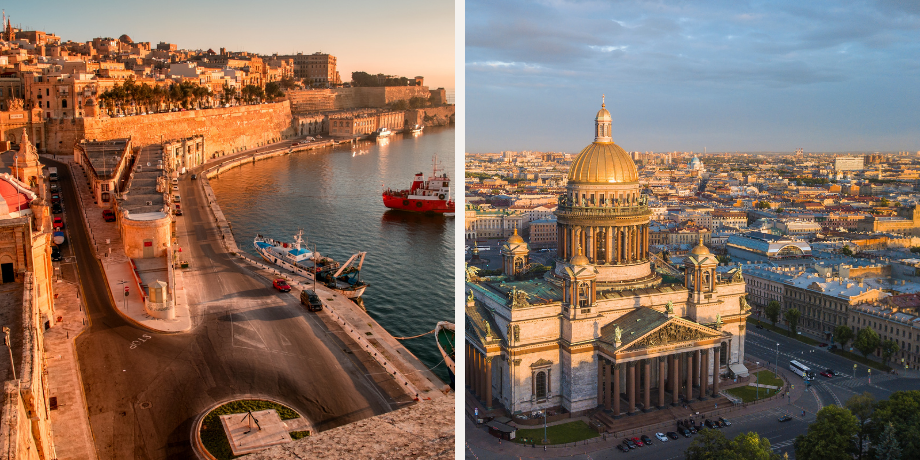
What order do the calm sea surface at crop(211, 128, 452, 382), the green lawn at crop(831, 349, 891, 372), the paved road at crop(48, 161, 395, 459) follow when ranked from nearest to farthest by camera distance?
the paved road at crop(48, 161, 395, 459), the green lawn at crop(831, 349, 891, 372), the calm sea surface at crop(211, 128, 452, 382)

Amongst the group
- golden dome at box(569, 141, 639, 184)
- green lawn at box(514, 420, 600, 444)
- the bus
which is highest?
golden dome at box(569, 141, 639, 184)

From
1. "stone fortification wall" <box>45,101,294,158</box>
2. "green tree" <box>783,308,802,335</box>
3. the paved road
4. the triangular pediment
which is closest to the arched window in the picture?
the triangular pediment

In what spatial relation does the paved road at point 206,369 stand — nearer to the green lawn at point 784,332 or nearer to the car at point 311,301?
the car at point 311,301

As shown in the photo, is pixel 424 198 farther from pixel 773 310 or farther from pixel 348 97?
pixel 348 97

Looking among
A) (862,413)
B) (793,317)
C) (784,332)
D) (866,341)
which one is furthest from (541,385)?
(784,332)

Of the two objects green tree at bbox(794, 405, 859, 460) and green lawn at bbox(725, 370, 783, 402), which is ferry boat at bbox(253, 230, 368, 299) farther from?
green tree at bbox(794, 405, 859, 460)

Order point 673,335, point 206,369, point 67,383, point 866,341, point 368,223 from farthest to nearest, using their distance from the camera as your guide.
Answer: point 368,223 < point 866,341 < point 673,335 < point 206,369 < point 67,383
